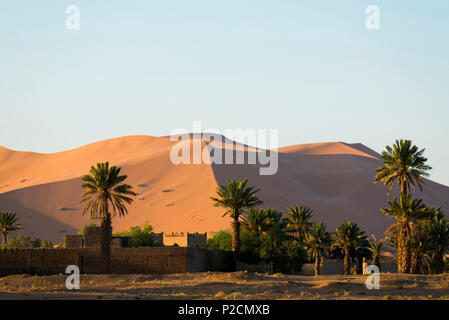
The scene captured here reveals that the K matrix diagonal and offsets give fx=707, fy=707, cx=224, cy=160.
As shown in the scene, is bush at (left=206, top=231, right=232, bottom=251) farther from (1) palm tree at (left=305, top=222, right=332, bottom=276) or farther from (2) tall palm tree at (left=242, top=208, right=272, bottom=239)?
(2) tall palm tree at (left=242, top=208, right=272, bottom=239)

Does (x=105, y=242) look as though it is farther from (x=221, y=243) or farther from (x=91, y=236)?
(x=221, y=243)

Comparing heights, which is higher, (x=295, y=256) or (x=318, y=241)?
(x=318, y=241)

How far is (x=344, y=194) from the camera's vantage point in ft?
529

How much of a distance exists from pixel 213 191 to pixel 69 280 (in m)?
93.0

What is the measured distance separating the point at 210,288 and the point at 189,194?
103315 mm

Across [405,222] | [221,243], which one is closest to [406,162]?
[405,222]

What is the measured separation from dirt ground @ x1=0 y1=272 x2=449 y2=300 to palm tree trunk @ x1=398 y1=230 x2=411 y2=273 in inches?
284

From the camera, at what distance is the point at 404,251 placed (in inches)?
2146

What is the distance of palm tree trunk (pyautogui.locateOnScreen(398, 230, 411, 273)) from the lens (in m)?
54.4

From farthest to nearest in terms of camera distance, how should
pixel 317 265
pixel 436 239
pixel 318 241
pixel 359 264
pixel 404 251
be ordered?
1. pixel 359 264
2. pixel 318 241
3. pixel 317 265
4. pixel 436 239
5. pixel 404 251

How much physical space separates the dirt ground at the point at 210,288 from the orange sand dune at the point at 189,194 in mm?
72395

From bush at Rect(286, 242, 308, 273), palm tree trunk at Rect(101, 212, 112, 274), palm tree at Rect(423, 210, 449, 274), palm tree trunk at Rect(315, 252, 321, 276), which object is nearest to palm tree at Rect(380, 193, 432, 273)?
palm tree at Rect(423, 210, 449, 274)
